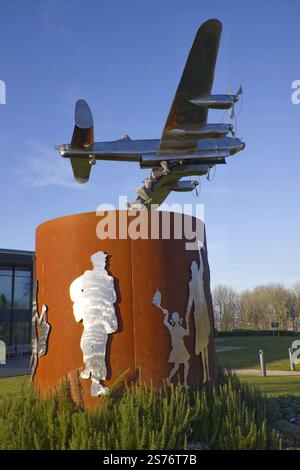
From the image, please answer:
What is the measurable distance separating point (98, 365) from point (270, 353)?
806 inches

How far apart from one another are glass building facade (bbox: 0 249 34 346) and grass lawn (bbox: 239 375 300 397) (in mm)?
17408

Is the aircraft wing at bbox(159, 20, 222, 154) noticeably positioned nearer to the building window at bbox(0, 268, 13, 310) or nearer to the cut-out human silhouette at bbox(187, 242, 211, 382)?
the cut-out human silhouette at bbox(187, 242, 211, 382)

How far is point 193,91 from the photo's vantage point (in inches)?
342

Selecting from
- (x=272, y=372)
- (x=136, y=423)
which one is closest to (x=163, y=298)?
(x=136, y=423)

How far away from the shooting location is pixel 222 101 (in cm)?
908

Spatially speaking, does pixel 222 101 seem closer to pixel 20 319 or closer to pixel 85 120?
pixel 85 120

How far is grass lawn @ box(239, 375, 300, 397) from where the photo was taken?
12330 mm

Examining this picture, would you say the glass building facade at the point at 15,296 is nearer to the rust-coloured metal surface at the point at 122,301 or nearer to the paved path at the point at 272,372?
the paved path at the point at 272,372

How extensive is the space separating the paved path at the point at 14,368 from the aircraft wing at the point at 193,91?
12353mm

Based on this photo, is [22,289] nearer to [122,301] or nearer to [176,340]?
[122,301]

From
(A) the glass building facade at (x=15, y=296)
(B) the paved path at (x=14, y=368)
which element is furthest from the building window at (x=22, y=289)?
(B) the paved path at (x=14, y=368)

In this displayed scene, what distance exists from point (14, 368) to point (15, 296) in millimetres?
7751
